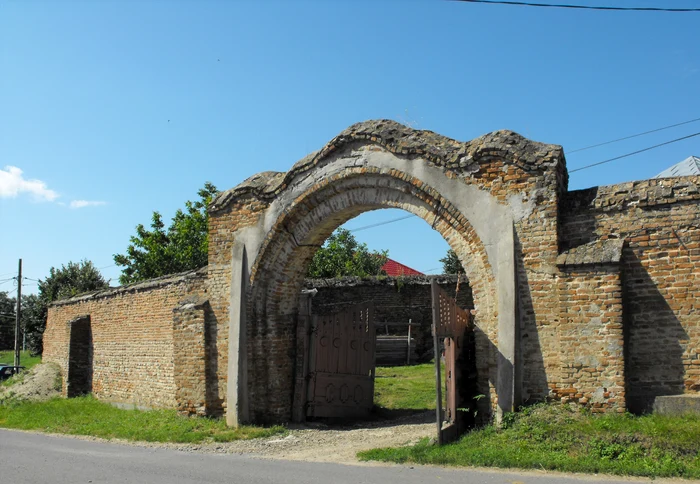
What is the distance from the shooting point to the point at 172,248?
29719mm

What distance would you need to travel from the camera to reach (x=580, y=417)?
7.80 meters

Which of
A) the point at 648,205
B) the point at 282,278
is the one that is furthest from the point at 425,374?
the point at 648,205

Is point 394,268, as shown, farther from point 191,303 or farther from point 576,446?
point 576,446

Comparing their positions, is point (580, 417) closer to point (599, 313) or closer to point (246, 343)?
point (599, 313)

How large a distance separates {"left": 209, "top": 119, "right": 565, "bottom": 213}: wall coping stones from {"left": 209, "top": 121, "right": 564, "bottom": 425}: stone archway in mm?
17

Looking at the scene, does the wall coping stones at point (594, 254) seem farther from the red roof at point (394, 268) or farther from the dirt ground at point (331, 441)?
the red roof at point (394, 268)

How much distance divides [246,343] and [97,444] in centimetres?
294

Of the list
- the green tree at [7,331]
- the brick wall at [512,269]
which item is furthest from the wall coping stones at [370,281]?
the green tree at [7,331]

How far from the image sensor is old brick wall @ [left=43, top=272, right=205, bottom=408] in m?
13.2

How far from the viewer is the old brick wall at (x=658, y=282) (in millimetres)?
7801

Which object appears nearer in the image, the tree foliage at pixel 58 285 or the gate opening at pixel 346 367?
the gate opening at pixel 346 367

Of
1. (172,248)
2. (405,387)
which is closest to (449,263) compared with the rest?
(172,248)

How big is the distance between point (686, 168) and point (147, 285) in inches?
467

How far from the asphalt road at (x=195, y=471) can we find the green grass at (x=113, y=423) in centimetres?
91
